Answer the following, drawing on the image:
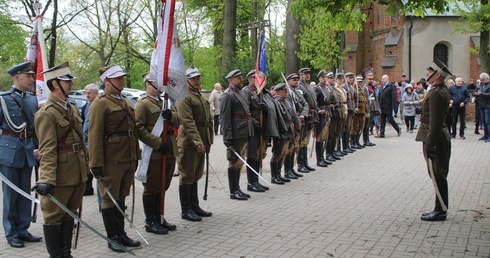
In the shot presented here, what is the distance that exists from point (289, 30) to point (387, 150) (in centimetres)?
917

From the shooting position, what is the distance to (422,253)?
19.5 feet

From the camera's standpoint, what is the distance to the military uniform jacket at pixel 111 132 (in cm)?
597

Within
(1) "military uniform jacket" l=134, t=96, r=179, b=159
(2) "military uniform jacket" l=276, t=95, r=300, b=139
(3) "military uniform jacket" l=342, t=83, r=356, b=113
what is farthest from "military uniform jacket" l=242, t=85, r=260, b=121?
(3) "military uniform jacket" l=342, t=83, r=356, b=113

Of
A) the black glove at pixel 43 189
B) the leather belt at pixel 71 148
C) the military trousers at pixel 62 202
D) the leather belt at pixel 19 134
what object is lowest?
the military trousers at pixel 62 202

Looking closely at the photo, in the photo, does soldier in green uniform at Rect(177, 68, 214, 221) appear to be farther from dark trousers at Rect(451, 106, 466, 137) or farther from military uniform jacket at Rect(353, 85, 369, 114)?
dark trousers at Rect(451, 106, 466, 137)

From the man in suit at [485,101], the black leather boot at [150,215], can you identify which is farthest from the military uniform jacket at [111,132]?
the man in suit at [485,101]

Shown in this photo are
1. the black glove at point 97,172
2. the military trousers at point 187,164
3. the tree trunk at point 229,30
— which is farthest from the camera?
the tree trunk at point 229,30

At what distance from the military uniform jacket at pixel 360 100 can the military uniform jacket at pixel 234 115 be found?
7.46m

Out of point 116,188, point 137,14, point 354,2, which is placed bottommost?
point 116,188

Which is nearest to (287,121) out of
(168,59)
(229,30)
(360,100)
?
(168,59)

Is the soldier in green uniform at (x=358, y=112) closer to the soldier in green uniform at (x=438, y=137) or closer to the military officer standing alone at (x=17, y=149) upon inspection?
the soldier in green uniform at (x=438, y=137)

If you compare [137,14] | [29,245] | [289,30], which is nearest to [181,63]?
[29,245]

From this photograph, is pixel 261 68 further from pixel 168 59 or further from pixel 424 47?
pixel 424 47

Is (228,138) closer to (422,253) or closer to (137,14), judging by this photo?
(422,253)
